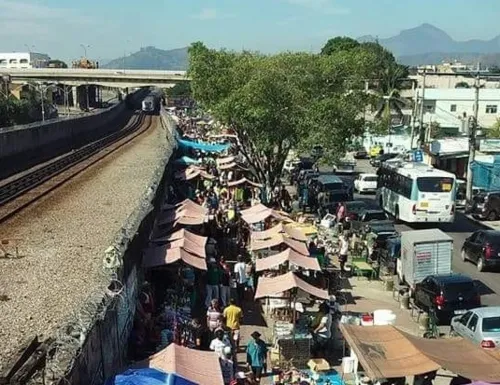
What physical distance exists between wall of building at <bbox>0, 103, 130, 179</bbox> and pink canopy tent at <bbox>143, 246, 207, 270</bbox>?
608 inches

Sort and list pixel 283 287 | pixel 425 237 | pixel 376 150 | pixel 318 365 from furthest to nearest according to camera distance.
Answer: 1. pixel 376 150
2. pixel 425 237
3. pixel 283 287
4. pixel 318 365

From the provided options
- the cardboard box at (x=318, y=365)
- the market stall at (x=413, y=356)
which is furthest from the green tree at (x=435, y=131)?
the market stall at (x=413, y=356)

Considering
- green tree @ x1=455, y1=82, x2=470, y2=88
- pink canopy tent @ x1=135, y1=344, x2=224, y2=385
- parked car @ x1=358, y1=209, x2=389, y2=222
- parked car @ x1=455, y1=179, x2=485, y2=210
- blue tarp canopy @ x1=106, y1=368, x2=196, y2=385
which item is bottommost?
parked car @ x1=455, y1=179, x2=485, y2=210

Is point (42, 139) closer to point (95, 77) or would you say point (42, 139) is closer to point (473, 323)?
point (473, 323)

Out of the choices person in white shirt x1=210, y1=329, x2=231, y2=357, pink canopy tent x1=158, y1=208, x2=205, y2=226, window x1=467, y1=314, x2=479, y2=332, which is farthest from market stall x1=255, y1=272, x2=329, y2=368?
pink canopy tent x1=158, y1=208, x2=205, y2=226

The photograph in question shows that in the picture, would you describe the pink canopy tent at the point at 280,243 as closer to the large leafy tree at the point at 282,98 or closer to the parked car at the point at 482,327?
the parked car at the point at 482,327

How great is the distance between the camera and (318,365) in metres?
13.6

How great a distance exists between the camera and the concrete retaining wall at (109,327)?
8.44m

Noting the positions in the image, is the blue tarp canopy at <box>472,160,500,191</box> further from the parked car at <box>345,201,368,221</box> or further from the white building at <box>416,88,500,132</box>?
the white building at <box>416,88,500,132</box>

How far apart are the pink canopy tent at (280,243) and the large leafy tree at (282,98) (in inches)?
398

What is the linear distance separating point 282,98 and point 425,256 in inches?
496

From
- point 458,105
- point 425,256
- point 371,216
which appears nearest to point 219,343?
point 425,256

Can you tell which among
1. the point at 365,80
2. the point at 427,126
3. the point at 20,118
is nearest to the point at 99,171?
the point at 365,80

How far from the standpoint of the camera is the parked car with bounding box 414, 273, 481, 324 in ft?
56.1
